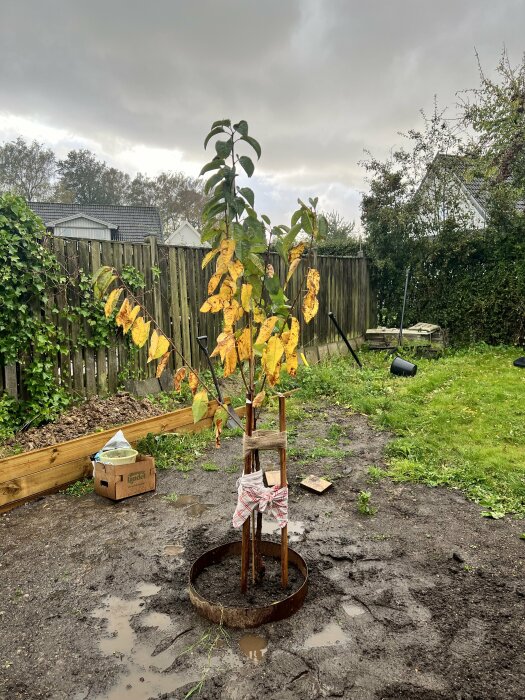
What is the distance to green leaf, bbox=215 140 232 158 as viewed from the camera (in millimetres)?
1928

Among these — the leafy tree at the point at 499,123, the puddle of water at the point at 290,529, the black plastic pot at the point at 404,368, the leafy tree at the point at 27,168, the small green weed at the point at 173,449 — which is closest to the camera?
the puddle of water at the point at 290,529

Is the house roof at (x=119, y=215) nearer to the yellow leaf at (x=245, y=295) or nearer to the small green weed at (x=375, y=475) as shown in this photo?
the small green weed at (x=375, y=475)

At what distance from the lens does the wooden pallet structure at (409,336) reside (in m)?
8.62

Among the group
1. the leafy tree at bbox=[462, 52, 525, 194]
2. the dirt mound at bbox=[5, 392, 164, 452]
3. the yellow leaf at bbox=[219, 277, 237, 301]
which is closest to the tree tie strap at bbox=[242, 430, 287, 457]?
the yellow leaf at bbox=[219, 277, 237, 301]

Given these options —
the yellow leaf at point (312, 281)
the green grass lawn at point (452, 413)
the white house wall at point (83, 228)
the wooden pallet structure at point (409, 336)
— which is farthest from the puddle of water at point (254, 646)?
the white house wall at point (83, 228)

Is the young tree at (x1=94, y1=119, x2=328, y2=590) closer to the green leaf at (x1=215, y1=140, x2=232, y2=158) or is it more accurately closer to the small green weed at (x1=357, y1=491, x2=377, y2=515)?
the green leaf at (x1=215, y1=140, x2=232, y2=158)

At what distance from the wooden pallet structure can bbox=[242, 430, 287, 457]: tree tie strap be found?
6918 mm

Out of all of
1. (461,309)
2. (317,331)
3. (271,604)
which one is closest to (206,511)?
(271,604)

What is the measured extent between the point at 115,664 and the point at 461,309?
846 centimetres

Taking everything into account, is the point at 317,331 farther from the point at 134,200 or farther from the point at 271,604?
the point at 134,200

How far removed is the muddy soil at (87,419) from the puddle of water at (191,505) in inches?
52.7

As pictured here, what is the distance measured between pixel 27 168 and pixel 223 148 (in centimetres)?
3993

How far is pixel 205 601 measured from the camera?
213cm

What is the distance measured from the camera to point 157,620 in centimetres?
215
